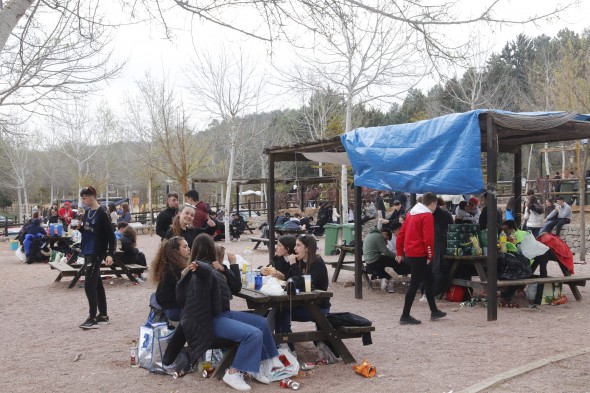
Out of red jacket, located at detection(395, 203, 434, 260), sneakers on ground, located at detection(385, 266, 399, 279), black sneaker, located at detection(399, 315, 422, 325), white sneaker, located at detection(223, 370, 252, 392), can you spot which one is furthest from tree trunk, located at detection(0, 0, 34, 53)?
sneakers on ground, located at detection(385, 266, 399, 279)

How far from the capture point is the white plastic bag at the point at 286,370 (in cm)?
539

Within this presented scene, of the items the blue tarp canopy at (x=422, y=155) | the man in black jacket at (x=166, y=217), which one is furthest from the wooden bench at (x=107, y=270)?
the blue tarp canopy at (x=422, y=155)

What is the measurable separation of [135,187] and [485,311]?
56.8 metres

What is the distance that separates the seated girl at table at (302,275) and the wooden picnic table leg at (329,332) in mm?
155

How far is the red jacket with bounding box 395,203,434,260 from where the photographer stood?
7.62m

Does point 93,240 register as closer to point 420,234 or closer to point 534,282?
point 420,234

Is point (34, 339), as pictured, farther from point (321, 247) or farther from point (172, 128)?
point (172, 128)

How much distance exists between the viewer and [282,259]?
22.4ft

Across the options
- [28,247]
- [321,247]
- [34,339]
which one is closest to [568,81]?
[321,247]

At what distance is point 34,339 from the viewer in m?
7.40

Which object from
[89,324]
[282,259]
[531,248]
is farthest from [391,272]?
[89,324]

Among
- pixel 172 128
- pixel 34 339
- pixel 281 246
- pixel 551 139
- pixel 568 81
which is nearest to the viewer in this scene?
pixel 281 246

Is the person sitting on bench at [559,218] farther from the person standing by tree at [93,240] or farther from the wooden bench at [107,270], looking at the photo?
the person standing by tree at [93,240]

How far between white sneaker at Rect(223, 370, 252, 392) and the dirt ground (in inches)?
3.1
